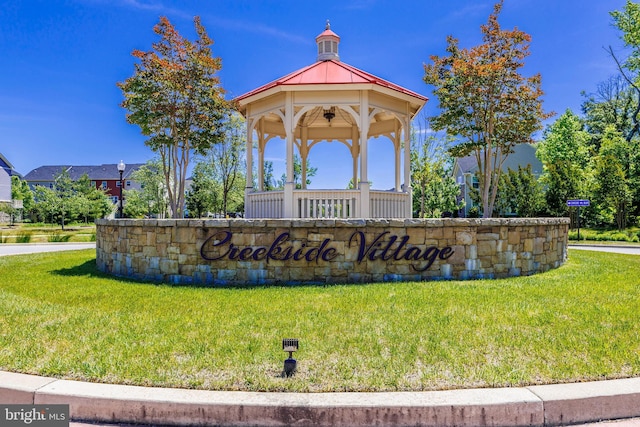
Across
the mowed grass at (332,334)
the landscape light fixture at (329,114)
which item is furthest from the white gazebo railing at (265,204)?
the landscape light fixture at (329,114)

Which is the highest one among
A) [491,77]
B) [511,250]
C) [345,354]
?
[491,77]

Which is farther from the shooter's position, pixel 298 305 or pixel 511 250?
pixel 511 250

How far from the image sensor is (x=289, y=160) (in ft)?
33.3

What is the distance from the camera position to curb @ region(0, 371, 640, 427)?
3090 millimetres

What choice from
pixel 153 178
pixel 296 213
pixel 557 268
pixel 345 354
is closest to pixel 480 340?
pixel 345 354

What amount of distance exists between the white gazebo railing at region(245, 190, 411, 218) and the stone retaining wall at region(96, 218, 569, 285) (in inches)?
67.3

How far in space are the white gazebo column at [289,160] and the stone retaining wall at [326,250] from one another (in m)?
1.68

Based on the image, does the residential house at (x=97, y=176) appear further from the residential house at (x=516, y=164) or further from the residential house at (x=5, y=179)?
the residential house at (x=516, y=164)

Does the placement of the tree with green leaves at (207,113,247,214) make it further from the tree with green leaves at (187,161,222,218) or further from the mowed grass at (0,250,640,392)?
the mowed grass at (0,250,640,392)

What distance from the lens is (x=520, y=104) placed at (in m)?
13.8

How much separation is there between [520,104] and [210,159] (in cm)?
2289

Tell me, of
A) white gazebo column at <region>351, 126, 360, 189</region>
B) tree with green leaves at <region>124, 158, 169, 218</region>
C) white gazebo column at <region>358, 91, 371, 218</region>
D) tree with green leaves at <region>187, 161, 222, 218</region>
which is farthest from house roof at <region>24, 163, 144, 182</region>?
white gazebo column at <region>358, 91, 371, 218</region>

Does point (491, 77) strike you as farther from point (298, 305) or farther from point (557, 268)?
point (298, 305)

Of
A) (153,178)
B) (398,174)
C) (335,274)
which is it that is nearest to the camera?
(335,274)
